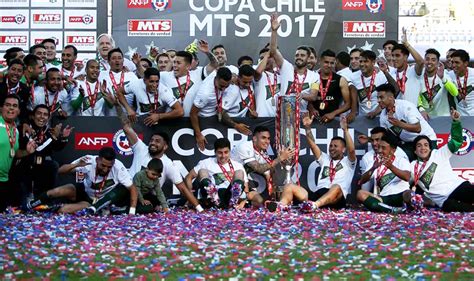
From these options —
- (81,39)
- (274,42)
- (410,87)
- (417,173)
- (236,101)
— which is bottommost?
(417,173)

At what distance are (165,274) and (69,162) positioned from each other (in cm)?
606

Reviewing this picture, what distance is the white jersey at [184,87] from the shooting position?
13.4 m

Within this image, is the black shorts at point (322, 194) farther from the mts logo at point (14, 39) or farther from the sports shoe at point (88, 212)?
the mts logo at point (14, 39)

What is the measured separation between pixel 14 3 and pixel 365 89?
8118 millimetres

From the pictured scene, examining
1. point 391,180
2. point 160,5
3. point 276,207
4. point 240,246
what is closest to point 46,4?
point 160,5

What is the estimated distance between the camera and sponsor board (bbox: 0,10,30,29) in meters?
18.5

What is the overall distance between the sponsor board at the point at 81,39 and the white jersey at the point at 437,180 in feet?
27.0

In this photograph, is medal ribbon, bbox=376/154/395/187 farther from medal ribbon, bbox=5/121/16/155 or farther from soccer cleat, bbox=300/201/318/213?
medal ribbon, bbox=5/121/16/155

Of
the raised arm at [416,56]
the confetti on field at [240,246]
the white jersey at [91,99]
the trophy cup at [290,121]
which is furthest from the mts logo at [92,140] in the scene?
the raised arm at [416,56]

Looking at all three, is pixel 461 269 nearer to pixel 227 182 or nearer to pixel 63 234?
pixel 63 234

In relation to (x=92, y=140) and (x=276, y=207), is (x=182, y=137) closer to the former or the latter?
(x=92, y=140)

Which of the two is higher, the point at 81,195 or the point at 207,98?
the point at 207,98

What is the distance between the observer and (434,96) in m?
13.8

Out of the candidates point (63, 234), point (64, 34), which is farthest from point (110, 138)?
point (64, 34)
